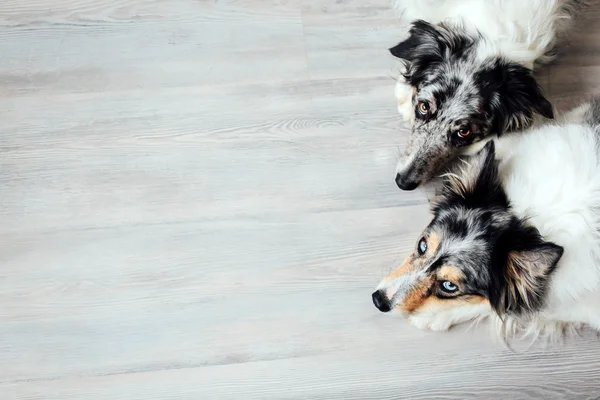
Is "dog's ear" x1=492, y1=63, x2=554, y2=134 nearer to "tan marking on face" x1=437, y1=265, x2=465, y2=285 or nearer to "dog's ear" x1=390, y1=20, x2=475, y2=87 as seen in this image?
"dog's ear" x1=390, y1=20, x2=475, y2=87

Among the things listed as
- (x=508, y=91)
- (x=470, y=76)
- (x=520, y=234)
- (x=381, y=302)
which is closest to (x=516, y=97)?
(x=508, y=91)

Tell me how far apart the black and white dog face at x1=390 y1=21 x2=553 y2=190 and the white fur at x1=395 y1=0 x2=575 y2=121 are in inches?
1.6

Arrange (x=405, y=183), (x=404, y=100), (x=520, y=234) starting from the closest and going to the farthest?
(x=520, y=234), (x=405, y=183), (x=404, y=100)

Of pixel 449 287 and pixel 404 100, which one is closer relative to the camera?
pixel 449 287

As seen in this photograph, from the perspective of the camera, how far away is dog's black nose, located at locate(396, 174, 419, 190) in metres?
2.04

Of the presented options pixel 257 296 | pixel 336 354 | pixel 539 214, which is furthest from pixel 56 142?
pixel 539 214

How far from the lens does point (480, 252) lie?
1562 millimetres

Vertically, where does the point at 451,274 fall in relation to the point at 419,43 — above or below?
below

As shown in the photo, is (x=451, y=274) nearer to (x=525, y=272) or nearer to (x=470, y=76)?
(x=525, y=272)

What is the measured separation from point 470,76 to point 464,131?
183mm

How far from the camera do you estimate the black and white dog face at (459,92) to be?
1.86 meters

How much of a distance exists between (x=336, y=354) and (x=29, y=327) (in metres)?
1.02

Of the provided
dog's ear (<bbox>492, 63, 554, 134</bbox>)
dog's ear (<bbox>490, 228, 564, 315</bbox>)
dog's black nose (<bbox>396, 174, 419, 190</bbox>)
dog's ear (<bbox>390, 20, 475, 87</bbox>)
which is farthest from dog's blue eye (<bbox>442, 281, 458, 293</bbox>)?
dog's ear (<bbox>390, 20, 475, 87</bbox>)

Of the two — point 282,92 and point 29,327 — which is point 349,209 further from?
point 29,327
